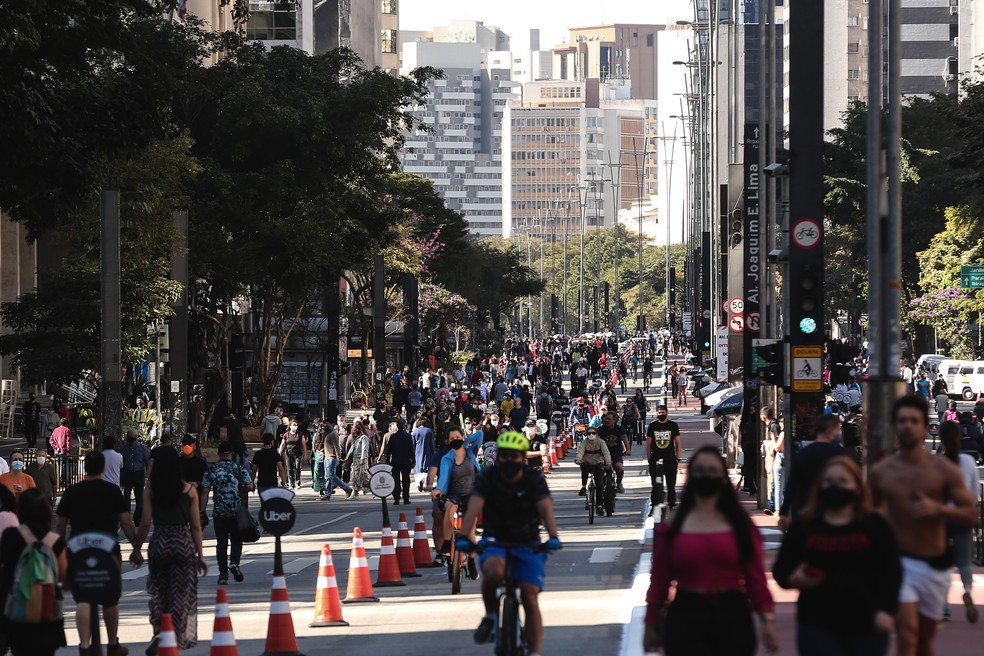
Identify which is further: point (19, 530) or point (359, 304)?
point (359, 304)

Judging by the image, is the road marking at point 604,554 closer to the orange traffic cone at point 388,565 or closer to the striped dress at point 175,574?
the orange traffic cone at point 388,565

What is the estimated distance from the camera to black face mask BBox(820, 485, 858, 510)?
8.08 meters

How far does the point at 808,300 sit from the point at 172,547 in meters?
8.93

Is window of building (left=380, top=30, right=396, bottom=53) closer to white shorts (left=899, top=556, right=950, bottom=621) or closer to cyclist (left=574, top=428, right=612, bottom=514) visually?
cyclist (left=574, top=428, right=612, bottom=514)

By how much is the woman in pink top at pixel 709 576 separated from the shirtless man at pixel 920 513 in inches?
69.7

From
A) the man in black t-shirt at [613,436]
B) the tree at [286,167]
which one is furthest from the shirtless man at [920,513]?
the tree at [286,167]

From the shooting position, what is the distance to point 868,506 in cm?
821

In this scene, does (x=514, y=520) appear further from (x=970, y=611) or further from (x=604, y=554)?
(x=604, y=554)

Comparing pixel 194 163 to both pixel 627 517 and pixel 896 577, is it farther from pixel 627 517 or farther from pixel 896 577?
pixel 896 577

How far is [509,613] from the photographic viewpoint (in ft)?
37.0

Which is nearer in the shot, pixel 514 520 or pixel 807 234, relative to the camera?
pixel 514 520

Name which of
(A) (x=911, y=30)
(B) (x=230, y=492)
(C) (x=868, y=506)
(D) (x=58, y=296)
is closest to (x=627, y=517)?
(B) (x=230, y=492)

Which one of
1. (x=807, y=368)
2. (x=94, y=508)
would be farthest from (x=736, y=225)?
(x=94, y=508)

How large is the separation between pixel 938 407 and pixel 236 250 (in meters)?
17.9
